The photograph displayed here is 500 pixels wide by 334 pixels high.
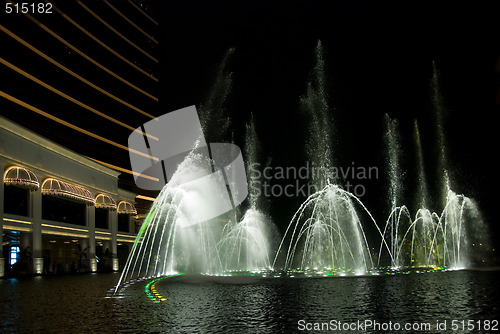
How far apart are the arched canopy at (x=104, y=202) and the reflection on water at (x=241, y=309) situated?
2598cm

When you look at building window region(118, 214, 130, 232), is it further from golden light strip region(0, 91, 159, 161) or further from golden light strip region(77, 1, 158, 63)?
golden light strip region(77, 1, 158, 63)

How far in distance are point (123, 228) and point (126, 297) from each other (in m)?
37.3

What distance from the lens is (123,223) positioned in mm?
51406

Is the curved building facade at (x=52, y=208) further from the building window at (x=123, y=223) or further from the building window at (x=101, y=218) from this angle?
the building window at (x=123, y=223)

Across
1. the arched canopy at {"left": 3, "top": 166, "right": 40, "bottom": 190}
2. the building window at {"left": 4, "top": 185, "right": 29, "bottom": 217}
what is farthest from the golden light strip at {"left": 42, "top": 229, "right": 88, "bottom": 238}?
the arched canopy at {"left": 3, "top": 166, "right": 40, "bottom": 190}

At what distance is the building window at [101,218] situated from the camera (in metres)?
43.7

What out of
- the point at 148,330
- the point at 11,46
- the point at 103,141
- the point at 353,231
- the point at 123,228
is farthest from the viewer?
the point at 103,141

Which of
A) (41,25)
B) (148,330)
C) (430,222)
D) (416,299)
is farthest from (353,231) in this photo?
(41,25)

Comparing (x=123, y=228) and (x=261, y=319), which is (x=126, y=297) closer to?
(x=261, y=319)

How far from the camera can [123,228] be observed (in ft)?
168

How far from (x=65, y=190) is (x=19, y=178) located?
19.1 ft

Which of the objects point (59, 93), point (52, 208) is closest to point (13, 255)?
point (52, 208)

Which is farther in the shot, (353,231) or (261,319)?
(353,231)

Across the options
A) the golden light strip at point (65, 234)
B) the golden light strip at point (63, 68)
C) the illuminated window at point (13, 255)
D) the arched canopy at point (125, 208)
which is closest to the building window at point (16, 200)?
the illuminated window at point (13, 255)
